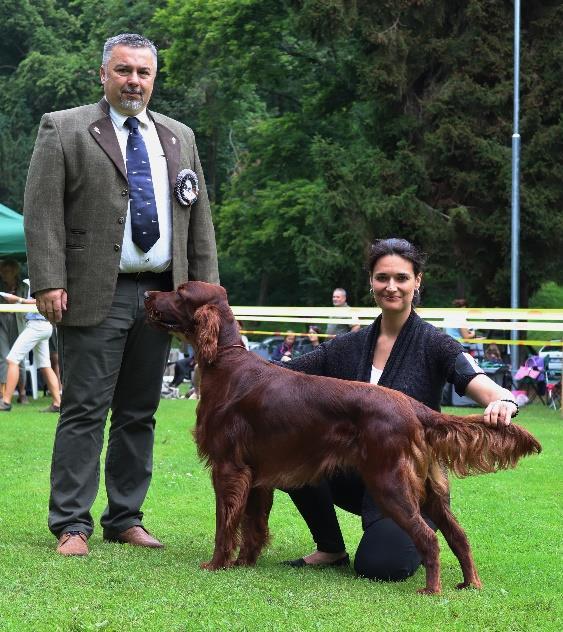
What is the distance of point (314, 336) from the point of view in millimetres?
13945

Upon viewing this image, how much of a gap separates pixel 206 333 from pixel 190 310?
0.48ft

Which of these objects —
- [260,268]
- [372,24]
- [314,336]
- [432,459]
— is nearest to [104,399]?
[432,459]

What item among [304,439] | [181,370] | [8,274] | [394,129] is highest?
[394,129]

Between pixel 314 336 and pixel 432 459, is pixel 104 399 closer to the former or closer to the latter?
pixel 432 459

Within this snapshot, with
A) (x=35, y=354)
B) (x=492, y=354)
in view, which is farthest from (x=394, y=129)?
(x=35, y=354)

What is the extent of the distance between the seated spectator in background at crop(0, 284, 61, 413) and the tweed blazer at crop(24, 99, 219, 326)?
692cm

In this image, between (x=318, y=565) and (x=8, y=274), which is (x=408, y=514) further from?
(x=8, y=274)

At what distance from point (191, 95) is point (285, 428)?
28.0m

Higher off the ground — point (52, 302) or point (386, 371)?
point (52, 302)

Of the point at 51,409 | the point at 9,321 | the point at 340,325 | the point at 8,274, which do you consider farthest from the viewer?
the point at 340,325

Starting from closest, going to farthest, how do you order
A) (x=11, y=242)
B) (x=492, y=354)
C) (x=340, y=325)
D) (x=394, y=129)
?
(x=11, y=242) → (x=340, y=325) → (x=492, y=354) → (x=394, y=129)

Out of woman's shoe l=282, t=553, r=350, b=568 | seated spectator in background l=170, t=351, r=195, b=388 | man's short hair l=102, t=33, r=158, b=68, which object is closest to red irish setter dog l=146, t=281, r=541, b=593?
Answer: woman's shoe l=282, t=553, r=350, b=568

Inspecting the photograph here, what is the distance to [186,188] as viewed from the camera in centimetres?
480

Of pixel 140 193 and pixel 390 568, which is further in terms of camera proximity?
pixel 140 193
